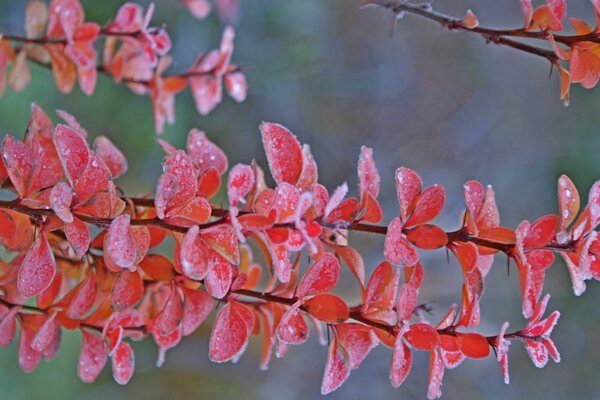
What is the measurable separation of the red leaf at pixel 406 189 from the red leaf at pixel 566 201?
0.07 m

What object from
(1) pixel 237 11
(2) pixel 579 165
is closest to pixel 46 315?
(1) pixel 237 11

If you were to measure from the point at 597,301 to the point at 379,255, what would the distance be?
0.43m

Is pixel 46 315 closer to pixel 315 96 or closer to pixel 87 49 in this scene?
pixel 87 49

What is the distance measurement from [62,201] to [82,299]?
10 cm

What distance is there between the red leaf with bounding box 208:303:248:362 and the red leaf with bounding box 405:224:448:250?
10 centimetres

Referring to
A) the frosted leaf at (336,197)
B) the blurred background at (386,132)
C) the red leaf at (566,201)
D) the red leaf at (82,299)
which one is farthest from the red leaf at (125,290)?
the blurred background at (386,132)

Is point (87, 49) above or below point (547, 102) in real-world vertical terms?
below

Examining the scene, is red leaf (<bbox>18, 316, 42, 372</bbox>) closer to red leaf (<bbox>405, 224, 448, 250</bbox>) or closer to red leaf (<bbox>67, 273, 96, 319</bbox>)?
red leaf (<bbox>67, 273, 96, 319</bbox>)

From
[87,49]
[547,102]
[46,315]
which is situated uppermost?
[547,102]

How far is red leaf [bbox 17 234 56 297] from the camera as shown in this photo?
12.4 inches

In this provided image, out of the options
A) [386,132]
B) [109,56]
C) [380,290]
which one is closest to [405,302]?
[380,290]

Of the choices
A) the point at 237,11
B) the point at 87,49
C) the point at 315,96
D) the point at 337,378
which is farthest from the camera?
the point at 315,96

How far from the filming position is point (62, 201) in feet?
0.97

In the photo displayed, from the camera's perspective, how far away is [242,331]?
0.34 metres
